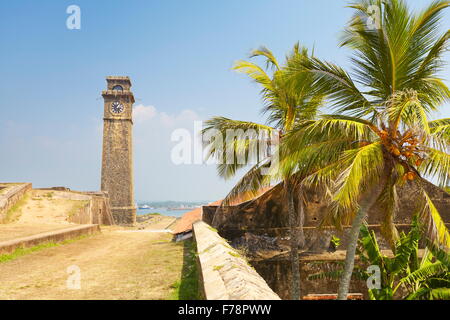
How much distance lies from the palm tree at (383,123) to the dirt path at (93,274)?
382 centimetres

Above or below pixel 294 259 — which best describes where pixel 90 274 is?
above

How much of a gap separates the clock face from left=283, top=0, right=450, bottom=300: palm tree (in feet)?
123

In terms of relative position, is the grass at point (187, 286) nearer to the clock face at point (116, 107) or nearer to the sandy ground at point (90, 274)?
the sandy ground at point (90, 274)

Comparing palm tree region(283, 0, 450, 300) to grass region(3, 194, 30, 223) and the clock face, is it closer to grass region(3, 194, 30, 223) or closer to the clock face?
grass region(3, 194, 30, 223)

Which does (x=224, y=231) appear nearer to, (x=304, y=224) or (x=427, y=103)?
(x=304, y=224)

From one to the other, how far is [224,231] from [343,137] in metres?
Result: 5.85

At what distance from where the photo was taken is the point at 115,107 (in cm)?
4091

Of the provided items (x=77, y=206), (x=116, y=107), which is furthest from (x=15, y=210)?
(x=116, y=107)

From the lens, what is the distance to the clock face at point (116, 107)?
4081 centimetres

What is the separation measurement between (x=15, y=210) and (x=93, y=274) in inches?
551

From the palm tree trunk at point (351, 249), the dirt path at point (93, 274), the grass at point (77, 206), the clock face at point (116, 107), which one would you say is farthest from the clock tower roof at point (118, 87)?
the palm tree trunk at point (351, 249)

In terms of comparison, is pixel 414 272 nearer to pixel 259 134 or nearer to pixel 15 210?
pixel 259 134

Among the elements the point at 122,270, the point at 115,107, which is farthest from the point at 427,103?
the point at 115,107

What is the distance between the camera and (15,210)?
17.1 meters
